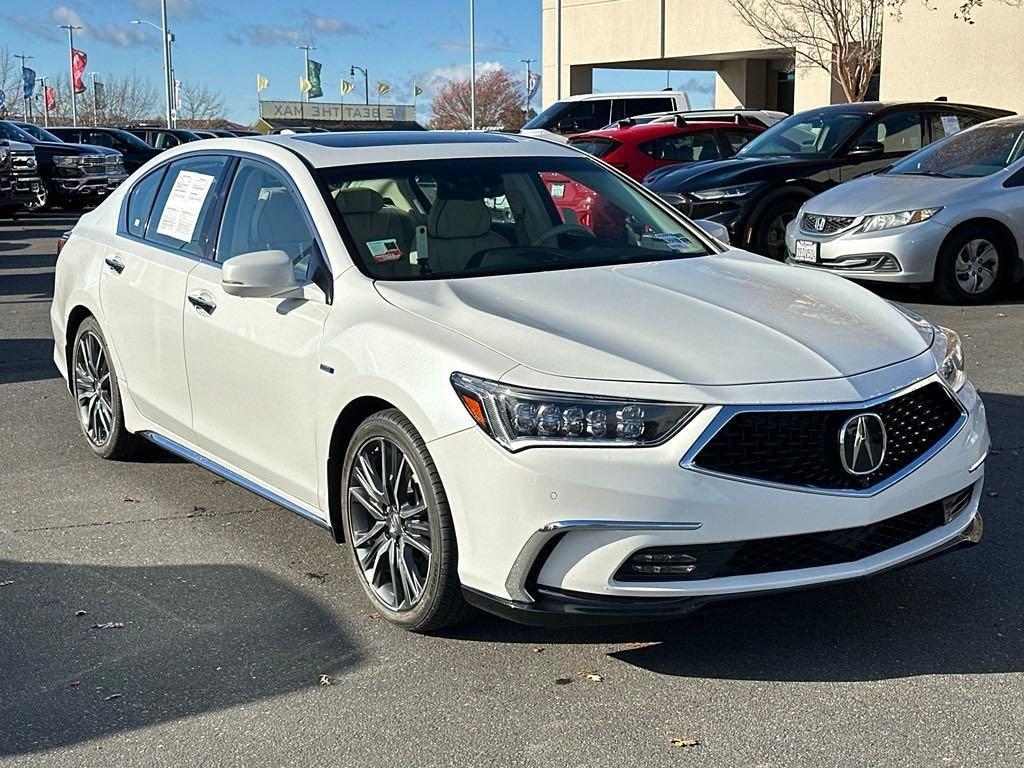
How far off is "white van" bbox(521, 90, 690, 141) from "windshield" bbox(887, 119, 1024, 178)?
1184 cm

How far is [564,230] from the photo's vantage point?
5.25 m

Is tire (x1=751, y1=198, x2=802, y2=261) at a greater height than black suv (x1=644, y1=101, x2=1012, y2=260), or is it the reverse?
black suv (x1=644, y1=101, x2=1012, y2=260)

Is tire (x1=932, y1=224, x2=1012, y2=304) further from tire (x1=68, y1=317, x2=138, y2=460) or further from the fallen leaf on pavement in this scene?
the fallen leaf on pavement

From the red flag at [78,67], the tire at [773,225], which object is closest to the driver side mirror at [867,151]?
the tire at [773,225]

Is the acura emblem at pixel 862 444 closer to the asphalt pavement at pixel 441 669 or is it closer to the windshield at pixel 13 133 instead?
the asphalt pavement at pixel 441 669

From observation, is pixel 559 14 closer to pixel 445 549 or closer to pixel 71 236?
pixel 71 236

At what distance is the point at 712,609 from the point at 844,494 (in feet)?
1.64

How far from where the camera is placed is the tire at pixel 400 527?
13.1 ft

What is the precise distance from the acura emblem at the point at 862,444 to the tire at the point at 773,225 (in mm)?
9249

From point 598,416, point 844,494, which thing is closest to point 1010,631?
point 844,494

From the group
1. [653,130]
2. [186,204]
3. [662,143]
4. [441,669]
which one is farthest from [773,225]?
[441,669]

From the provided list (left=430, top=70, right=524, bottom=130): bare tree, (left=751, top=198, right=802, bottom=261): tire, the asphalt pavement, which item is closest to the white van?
(left=751, top=198, right=802, bottom=261): tire

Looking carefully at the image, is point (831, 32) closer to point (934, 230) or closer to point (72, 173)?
point (72, 173)

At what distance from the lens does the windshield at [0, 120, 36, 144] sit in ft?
79.6
